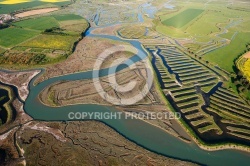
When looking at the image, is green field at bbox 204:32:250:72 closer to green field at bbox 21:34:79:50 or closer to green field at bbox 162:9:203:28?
green field at bbox 162:9:203:28

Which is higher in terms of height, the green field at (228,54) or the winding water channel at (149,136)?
the green field at (228,54)

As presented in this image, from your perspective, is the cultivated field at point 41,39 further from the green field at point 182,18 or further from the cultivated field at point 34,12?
the green field at point 182,18

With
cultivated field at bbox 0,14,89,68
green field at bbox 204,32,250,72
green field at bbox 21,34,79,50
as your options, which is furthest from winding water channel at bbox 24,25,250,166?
green field at bbox 204,32,250,72

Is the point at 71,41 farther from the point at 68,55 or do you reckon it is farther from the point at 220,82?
the point at 220,82

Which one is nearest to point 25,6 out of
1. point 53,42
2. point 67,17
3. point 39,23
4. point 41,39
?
point 67,17

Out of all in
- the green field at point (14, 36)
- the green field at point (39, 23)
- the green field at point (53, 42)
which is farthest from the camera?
the green field at point (39, 23)

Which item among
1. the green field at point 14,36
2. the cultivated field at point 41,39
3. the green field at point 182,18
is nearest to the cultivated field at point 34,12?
the cultivated field at point 41,39

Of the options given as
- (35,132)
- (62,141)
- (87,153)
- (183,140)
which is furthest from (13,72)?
(183,140)
